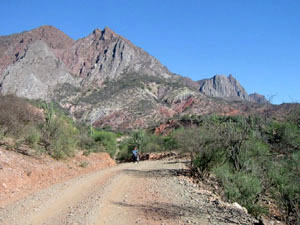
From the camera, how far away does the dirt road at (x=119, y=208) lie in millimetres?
6449

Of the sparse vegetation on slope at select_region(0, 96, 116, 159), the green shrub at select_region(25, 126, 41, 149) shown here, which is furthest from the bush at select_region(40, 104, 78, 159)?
the green shrub at select_region(25, 126, 41, 149)

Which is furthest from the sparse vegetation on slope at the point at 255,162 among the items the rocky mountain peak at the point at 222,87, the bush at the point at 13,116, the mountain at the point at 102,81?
the rocky mountain peak at the point at 222,87

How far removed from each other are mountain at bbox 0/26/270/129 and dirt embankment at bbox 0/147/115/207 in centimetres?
3832

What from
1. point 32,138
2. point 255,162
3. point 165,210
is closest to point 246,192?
point 255,162

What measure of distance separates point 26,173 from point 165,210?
7.01 metres

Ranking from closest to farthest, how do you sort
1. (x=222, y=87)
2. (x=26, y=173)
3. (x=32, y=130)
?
(x=26, y=173) < (x=32, y=130) < (x=222, y=87)

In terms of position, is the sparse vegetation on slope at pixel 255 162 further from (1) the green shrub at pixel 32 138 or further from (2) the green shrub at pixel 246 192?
(1) the green shrub at pixel 32 138

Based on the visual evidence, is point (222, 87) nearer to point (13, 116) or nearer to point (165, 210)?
point (13, 116)

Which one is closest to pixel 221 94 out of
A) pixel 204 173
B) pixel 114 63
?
pixel 114 63

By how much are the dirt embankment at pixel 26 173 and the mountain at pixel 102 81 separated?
3832cm

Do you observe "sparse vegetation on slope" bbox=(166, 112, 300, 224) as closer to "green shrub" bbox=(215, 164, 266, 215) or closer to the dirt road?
"green shrub" bbox=(215, 164, 266, 215)

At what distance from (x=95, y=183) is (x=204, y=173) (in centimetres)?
600

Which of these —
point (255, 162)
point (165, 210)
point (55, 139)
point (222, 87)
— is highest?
point (222, 87)

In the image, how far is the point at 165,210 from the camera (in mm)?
7238
